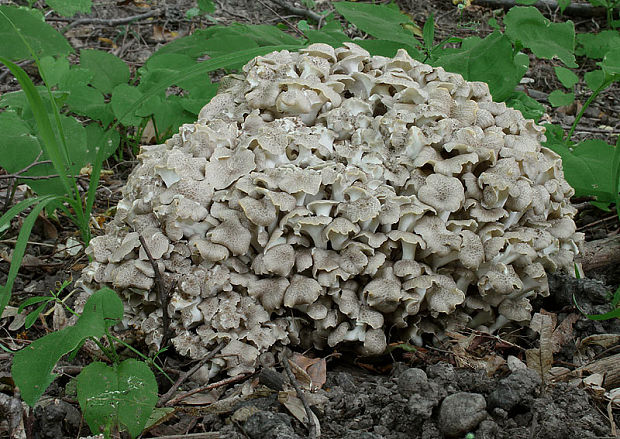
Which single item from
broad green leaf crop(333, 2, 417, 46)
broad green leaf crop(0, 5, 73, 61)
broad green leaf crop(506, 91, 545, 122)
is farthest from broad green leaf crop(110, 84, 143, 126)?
broad green leaf crop(506, 91, 545, 122)

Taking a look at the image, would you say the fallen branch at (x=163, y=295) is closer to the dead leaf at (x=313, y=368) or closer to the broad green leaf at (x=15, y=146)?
the dead leaf at (x=313, y=368)

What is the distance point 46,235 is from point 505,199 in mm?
3362

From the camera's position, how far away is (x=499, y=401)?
2539mm

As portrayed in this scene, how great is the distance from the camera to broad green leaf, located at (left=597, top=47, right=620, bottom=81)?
3792mm

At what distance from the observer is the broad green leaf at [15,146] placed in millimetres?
3775

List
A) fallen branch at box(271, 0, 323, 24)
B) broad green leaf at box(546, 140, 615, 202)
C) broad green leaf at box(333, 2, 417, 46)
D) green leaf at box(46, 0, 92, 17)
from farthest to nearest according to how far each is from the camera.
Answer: fallen branch at box(271, 0, 323, 24), green leaf at box(46, 0, 92, 17), broad green leaf at box(333, 2, 417, 46), broad green leaf at box(546, 140, 615, 202)

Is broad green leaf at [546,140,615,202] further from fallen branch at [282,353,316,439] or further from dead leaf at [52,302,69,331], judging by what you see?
dead leaf at [52,302,69,331]

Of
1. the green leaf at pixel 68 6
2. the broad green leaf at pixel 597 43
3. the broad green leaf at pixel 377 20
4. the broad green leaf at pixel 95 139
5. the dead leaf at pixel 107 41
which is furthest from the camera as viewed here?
the dead leaf at pixel 107 41

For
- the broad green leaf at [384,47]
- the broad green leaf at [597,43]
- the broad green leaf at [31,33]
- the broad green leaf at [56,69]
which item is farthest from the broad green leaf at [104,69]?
the broad green leaf at [597,43]

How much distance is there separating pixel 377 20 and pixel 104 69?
86.0 inches

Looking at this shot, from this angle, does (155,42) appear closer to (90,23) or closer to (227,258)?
(90,23)

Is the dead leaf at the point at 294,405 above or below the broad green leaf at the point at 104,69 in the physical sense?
below

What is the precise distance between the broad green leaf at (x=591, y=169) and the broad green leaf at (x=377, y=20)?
145 centimetres

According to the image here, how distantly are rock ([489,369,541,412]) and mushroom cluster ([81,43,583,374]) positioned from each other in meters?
0.57
